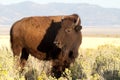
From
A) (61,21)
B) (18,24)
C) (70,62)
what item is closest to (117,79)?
(70,62)

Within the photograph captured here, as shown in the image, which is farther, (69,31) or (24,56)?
(24,56)

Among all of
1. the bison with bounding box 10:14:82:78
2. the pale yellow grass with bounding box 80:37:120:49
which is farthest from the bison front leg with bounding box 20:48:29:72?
the pale yellow grass with bounding box 80:37:120:49

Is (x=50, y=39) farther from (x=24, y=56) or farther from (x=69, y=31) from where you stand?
(x=24, y=56)

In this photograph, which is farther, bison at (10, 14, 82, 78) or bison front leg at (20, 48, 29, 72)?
bison front leg at (20, 48, 29, 72)

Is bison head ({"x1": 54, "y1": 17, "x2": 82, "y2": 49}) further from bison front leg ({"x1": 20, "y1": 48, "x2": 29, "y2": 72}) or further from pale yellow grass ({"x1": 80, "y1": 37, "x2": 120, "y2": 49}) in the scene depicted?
pale yellow grass ({"x1": 80, "y1": 37, "x2": 120, "y2": 49})

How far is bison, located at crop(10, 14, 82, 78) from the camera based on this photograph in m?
10.8

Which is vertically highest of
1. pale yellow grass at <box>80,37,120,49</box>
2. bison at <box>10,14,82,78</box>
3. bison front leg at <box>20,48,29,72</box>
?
bison at <box>10,14,82,78</box>

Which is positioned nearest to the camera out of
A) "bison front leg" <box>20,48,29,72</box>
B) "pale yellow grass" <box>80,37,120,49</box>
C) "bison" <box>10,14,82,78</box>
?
"bison" <box>10,14,82,78</box>

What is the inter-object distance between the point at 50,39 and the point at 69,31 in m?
0.90

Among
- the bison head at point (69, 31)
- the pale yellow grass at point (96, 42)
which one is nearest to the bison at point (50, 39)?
the bison head at point (69, 31)

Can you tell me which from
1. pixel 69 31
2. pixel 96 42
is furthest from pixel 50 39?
pixel 96 42

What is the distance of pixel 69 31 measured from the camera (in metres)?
11.0

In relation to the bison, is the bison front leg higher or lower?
lower

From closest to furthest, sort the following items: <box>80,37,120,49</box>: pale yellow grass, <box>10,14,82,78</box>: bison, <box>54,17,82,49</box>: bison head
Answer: <box>54,17,82,49</box>: bison head → <box>10,14,82,78</box>: bison → <box>80,37,120,49</box>: pale yellow grass
